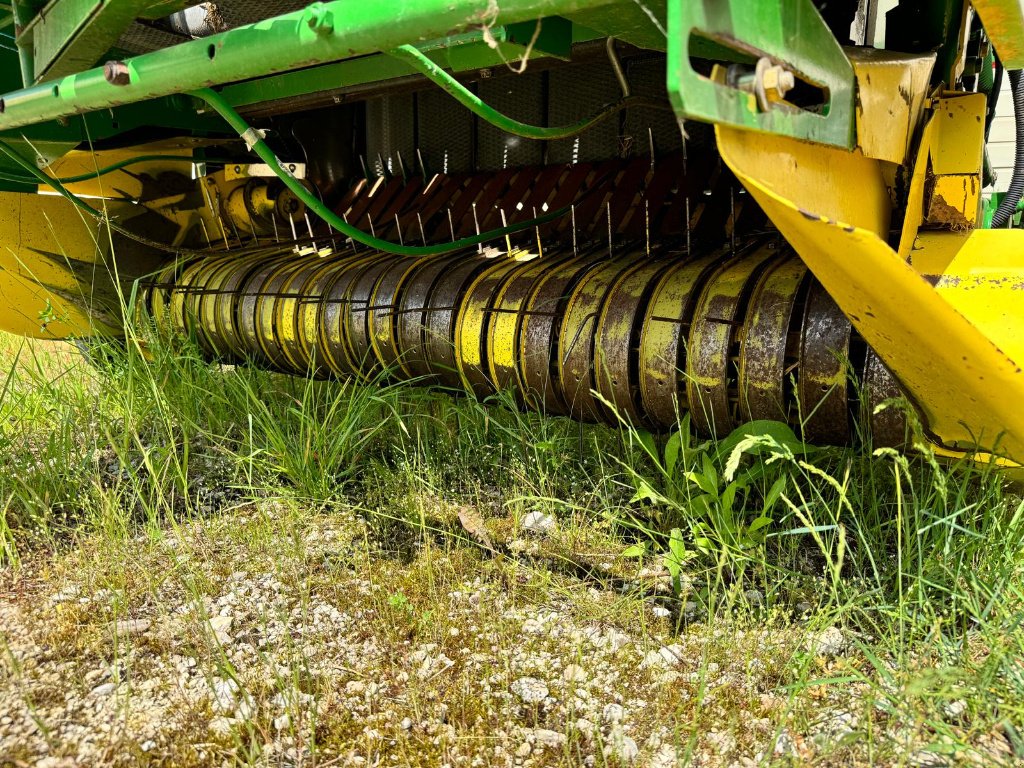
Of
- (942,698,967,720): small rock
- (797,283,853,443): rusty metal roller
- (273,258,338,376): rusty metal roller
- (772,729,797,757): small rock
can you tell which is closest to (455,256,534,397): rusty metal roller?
(273,258,338,376): rusty metal roller

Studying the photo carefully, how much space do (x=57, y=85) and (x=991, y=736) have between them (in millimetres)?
2195

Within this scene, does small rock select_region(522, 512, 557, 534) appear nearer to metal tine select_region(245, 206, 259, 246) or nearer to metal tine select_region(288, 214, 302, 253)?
metal tine select_region(288, 214, 302, 253)

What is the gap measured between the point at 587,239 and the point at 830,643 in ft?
4.57

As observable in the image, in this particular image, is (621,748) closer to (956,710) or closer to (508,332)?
(956,710)

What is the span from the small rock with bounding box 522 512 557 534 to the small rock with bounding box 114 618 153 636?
853mm

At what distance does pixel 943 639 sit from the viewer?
1.31 metres

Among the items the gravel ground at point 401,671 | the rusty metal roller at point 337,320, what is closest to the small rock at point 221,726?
the gravel ground at point 401,671

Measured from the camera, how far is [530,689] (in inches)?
52.2

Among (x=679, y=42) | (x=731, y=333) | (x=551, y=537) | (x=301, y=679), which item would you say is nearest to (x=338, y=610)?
(x=301, y=679)

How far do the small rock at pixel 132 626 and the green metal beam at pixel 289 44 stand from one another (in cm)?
107

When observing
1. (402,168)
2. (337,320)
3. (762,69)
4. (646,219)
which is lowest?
(337,320)

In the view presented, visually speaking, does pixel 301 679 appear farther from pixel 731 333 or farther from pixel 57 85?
pixel 57 85

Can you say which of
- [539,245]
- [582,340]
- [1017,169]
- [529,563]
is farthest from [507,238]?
[1017,169]

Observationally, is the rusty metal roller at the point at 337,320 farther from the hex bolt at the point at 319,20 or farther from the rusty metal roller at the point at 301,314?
the hex bolt at the point at 319,20
